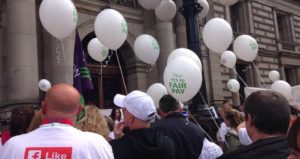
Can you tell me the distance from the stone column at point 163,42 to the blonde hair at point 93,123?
10008mm

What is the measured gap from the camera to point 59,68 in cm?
980

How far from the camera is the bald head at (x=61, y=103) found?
210cm

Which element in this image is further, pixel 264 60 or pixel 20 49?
pixel 264 60

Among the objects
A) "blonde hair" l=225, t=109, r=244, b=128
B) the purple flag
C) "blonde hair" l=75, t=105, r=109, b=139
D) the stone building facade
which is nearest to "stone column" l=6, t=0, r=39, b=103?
the stone building facade

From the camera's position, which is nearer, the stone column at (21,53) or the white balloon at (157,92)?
the white balloon at (157,92)

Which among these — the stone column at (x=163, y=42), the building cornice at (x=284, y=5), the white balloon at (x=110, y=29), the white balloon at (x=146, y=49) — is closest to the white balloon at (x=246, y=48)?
the white balloon at (x=146, y=49)

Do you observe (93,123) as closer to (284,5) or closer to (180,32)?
(180,32)

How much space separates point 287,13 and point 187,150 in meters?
21.7

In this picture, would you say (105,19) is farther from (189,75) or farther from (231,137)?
(231,137)

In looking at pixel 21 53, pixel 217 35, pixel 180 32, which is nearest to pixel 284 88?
pixel 217 35

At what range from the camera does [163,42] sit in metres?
13.3

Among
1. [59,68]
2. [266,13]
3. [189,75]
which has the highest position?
[266,13]

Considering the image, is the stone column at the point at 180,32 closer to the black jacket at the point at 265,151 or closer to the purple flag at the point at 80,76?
the purple flag at the point at 80,76

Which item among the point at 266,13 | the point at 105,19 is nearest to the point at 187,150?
the point at 105,19
